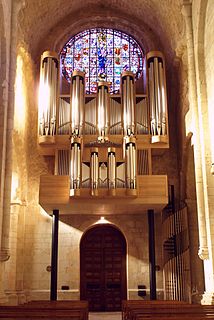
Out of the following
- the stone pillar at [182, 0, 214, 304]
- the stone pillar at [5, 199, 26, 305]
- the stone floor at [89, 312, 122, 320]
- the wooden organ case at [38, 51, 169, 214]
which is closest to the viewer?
the stone pillar at [182, 0, 214, 304]

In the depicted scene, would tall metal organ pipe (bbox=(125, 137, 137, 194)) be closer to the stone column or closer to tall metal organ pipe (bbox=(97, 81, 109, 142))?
tall metal organ pipe (bbox=(97, 81, 109, 142))

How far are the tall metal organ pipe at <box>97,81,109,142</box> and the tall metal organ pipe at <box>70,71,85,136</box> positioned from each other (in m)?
0.58

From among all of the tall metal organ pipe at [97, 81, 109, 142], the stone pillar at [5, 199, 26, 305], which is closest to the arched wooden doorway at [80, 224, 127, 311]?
the stone pillar at [5, 199, 26, 305]

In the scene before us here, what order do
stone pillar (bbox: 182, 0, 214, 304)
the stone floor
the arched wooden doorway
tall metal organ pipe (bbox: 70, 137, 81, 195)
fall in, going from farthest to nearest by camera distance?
the arched wooden doorway
tall metal organ pipe (bbox: 70, 137, 81, 195)
the stone floor
stone pillar (bbox: 182, 0, 214, 304)

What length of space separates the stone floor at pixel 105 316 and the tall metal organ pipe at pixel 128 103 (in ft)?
19.2

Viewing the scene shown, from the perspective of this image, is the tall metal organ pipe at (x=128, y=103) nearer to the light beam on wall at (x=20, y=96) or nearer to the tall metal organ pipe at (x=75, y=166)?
the tall metal organ pipe at (x=75, y=166)

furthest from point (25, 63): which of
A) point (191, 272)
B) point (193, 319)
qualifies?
point (193, 319)

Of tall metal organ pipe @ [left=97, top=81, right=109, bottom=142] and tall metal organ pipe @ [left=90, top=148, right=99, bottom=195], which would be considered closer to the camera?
tall metal organ pipe @ [left=90, top=148, right=99, bottom=195]

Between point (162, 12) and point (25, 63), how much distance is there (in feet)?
17.2

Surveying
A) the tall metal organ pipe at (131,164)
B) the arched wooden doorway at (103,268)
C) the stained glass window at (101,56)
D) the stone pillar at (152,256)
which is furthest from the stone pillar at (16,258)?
the stained glass window at (101,56)

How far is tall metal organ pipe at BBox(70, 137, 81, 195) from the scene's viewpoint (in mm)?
14711

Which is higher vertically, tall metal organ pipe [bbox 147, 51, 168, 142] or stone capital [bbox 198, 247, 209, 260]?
tall metal organ pipe [bbox 147, 51, 168, 142]

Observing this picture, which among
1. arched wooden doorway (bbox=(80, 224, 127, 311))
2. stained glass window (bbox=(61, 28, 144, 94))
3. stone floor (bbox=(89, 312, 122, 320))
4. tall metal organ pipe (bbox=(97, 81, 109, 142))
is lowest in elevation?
stone floor (bbox=(89, 312, 122, 320))

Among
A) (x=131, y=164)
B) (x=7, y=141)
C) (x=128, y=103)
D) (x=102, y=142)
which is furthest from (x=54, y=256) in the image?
(x=128, y=103)
